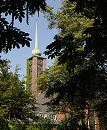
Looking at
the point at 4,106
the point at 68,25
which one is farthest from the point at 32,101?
the point at 68,25

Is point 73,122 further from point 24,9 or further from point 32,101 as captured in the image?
point 24,9

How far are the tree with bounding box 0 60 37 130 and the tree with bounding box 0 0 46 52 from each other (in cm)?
2481

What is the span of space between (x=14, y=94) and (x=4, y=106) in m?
2.10

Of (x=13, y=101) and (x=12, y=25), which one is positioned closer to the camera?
(x=12, y=25)

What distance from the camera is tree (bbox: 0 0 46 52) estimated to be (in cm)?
531

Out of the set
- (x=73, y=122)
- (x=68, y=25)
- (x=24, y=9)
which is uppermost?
(x=68, y=25)

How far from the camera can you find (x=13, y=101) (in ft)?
105

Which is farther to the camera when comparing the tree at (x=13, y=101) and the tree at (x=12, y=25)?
the tree at (x=13, y=101)

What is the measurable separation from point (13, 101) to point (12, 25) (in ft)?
88.7

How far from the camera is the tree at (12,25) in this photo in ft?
17.4

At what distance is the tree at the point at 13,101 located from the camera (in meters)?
31.5

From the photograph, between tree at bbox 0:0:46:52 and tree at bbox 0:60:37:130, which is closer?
tree at bbox 0:0:46:52

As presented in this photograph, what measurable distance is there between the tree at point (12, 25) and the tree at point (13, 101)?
24805mm

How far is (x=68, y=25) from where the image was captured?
30750 mm
